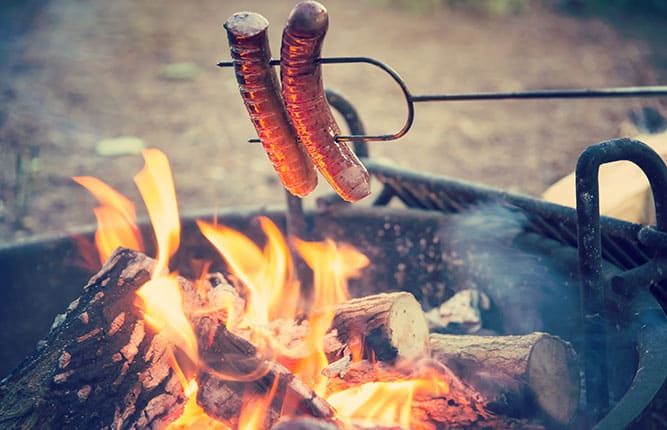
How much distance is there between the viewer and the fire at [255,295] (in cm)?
185


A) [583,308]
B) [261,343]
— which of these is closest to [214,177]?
[261,343]

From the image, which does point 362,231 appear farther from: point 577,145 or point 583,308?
point 577,145

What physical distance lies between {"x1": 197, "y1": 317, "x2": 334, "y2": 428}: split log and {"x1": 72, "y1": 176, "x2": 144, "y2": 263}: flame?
827 millimetres

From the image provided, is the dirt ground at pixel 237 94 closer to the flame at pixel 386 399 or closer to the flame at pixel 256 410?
the flame at pixel 386 399

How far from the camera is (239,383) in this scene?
69.2 inches

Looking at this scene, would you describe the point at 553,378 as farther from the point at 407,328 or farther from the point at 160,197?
the point at 160,197

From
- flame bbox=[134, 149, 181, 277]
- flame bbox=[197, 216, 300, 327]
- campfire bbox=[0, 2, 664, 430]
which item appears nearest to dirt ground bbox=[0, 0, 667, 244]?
flame bbox=[197, 216, 300, 327]

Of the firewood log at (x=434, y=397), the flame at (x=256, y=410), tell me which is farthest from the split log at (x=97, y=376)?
the firewood log at (x=434, y=397)

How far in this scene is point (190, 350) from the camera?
71.9 inches

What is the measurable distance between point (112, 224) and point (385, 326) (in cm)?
119

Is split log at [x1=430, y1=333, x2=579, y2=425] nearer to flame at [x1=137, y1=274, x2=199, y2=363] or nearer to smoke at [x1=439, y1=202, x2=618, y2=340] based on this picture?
smoke at [x1=439, y1=202, x2=618, y2=340]


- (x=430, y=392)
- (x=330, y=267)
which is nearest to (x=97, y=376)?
(x=430, y=392)

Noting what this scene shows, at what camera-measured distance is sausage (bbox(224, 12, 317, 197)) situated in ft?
4.76

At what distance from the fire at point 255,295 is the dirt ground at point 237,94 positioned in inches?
70.8
